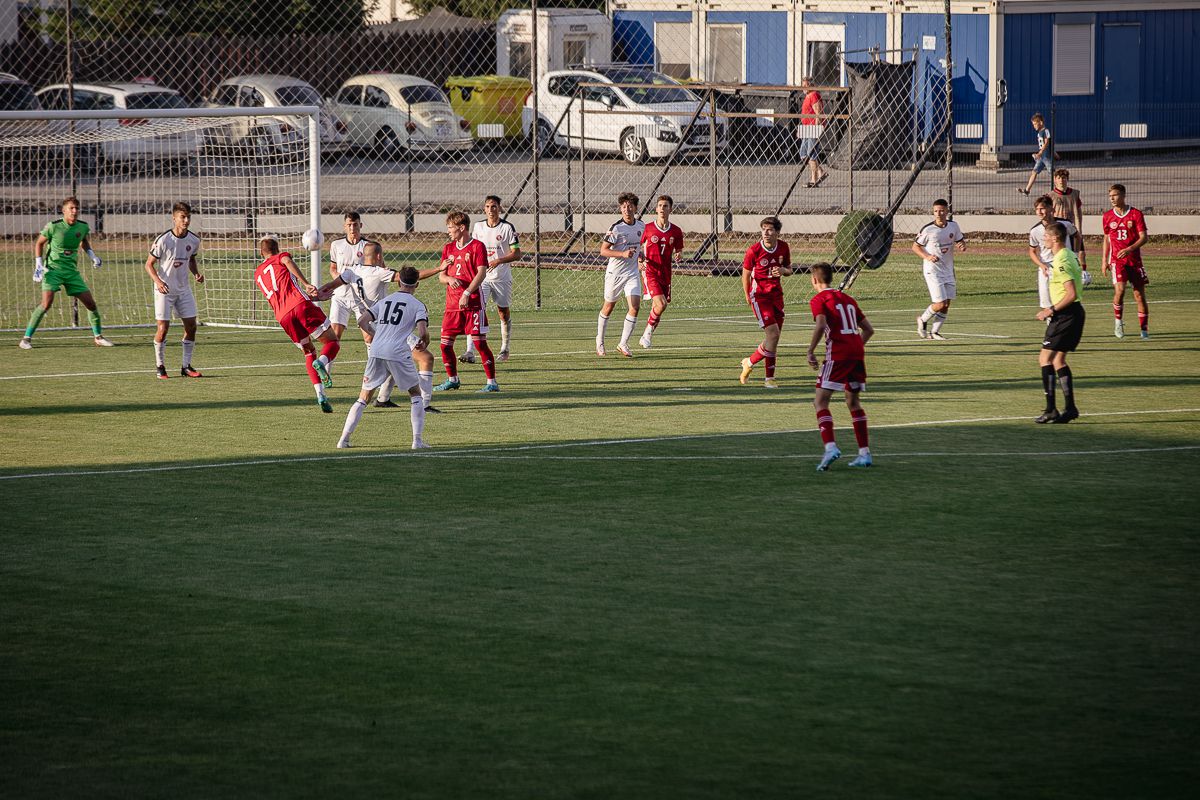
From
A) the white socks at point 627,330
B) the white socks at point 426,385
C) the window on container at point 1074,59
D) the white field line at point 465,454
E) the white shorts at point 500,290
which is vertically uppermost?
the window on container at point 1074,59

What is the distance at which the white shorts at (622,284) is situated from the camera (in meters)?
20.7

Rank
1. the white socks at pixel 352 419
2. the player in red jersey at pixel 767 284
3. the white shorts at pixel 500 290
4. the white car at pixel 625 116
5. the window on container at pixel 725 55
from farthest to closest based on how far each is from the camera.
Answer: the window on container at pixel 725 55 → the white car at pixel 625 116 → the white shorts at pixel 500 290 → the player in red jersey at pixel 767 284 → the white socks at pixel 352 419

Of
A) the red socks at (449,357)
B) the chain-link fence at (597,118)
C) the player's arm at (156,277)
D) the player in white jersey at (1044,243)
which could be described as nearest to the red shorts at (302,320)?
the red socks at (449,357)

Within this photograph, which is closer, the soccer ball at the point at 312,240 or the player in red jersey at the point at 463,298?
the player in red jersey at the point at 463,298

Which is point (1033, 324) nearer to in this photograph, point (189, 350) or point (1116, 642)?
point (189, 350)

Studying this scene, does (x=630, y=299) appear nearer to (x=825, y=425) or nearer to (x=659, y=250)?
(x=659, y=250)

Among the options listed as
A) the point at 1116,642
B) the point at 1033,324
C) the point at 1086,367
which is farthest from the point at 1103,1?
the point at 1116,642

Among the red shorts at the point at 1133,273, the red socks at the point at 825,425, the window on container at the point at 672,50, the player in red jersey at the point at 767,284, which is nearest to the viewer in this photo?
the red socks at the point at 825,425

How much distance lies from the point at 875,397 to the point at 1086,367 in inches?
147

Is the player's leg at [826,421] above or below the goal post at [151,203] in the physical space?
below

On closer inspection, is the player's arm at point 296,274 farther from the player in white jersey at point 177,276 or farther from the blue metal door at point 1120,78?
the blue metal door at point 1120,78

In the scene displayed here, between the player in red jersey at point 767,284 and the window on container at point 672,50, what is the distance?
3019cm

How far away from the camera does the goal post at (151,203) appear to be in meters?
27.7

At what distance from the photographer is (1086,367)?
63.2ft
